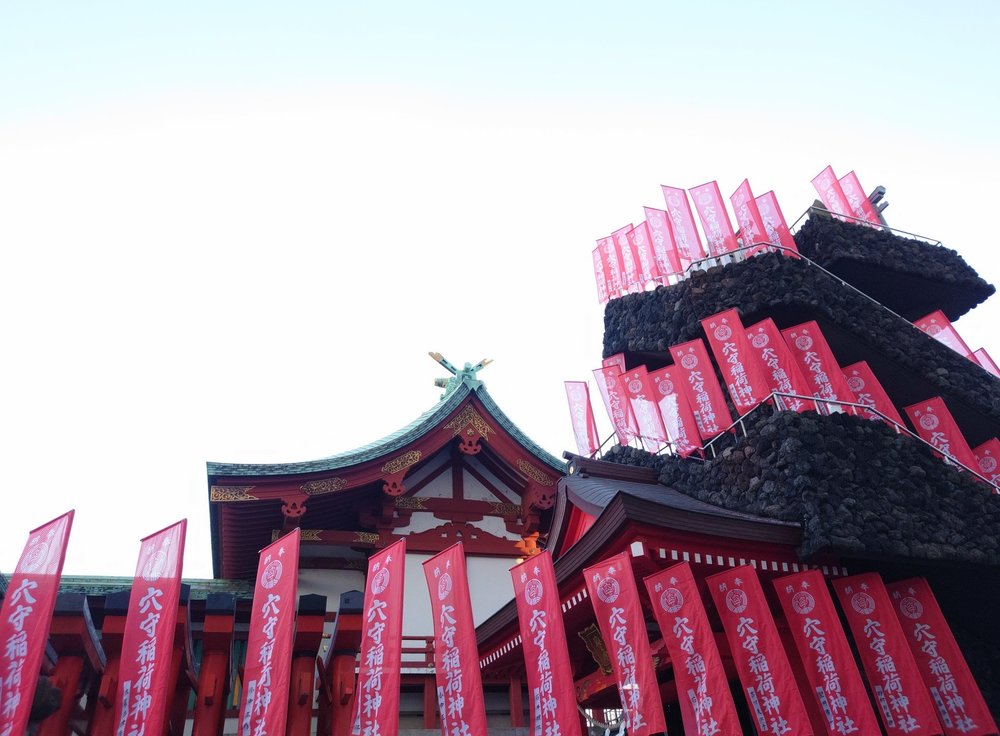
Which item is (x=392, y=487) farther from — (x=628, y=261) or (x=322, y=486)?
(x=628, y=261)

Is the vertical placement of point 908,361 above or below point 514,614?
above

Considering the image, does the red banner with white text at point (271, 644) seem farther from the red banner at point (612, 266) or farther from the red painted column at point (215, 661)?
the red banner at point (612, 266)

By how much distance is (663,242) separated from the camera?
666 inches

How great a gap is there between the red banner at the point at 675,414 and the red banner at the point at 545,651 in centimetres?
522

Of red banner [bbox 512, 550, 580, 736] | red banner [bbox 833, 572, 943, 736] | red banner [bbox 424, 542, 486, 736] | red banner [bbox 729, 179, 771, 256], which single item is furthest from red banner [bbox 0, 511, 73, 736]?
red banner [bbox 729, 179, 771, 256]

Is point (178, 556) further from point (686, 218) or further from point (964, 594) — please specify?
point (686, 218)

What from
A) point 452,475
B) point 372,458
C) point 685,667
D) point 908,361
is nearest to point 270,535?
point 372,458

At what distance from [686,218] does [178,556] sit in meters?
13.8

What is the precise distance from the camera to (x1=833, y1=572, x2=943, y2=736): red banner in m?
8.41

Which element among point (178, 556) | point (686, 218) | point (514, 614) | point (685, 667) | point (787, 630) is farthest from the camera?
point (686, 218)

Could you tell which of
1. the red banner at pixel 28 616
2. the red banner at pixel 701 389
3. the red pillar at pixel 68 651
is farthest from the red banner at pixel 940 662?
the red banner at pixel 28 616

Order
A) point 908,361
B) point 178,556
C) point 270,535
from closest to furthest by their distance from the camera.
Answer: point 178,556
point 270,535
point 908,361

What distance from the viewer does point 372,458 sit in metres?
13.5

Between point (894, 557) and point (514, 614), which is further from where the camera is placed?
point (514, 614)
